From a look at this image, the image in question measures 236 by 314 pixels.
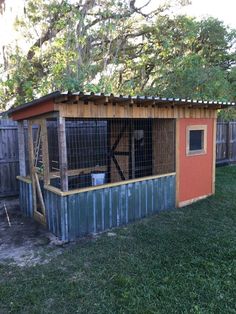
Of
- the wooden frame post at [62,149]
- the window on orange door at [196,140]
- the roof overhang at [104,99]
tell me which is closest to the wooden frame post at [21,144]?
the roof overhang at [104,99]

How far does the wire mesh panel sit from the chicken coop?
0.9 inches

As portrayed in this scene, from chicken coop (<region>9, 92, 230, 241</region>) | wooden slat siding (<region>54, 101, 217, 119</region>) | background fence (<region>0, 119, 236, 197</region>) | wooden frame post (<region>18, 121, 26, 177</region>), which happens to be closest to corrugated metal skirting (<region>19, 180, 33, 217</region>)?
chicken coop (<region>9, 92, 230, 241</region>)

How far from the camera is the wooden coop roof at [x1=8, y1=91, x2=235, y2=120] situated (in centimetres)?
335

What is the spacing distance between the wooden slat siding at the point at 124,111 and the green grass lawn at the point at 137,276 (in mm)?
1803

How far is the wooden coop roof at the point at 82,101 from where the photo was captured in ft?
11.0

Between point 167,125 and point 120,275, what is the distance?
3.13 metres

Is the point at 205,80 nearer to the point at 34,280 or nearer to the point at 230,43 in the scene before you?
the point at 230,43

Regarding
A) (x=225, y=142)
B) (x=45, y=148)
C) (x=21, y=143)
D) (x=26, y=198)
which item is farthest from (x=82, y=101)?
(x=225, y=142)

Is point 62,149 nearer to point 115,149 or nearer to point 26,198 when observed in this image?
point 26,198

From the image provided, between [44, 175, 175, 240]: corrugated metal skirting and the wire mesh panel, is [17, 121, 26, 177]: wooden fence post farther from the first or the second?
[44, 175, 175, 240]: corrugated metal skirting

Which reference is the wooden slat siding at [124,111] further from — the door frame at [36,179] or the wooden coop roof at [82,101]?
the door frame at [36,179]

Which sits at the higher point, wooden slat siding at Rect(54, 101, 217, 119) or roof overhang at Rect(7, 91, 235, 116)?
roof overhang at Rect(7, 91, 235, 116)

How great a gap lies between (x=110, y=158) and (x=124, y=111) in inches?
79.3

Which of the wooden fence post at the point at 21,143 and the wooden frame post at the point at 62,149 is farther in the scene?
the wooden fence post at the point at 21,143
